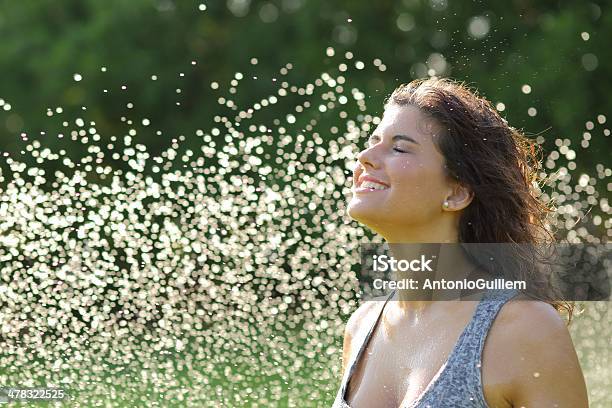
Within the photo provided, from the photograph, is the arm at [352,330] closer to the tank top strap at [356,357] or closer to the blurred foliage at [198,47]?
the tank top strap at [356,357]

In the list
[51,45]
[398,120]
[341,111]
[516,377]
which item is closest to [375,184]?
[398,120]

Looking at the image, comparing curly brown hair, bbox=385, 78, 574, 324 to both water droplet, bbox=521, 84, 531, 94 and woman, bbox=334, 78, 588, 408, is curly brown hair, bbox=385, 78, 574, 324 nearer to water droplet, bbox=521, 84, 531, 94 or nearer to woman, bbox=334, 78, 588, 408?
woman, bbox=334, 78, 588, 408

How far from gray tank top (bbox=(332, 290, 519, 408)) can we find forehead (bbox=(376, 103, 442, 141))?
48 centimetres

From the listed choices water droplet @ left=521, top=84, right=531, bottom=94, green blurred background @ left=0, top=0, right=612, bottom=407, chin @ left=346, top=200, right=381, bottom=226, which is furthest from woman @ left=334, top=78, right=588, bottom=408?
water droplet @ left=521, top=84, right=531, bottom=94

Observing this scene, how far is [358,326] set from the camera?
3039 millimetres

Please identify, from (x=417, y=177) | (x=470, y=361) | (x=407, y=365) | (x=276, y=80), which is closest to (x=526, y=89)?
(x=276, y=80)

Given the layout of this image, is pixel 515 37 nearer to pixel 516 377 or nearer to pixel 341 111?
pixel 341 111

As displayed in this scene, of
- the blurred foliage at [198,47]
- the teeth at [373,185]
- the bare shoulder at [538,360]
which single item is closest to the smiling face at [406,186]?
the teeth at [373,185]

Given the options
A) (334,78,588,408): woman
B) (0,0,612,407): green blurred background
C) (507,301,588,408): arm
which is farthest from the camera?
(0,0,612,407): green blurred background

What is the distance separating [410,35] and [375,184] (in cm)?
894

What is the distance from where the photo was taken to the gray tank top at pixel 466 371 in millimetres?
2443

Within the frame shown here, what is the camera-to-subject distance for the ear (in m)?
2.76

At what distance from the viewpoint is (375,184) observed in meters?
2.73

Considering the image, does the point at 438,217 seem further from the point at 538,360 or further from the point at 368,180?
the point at 538,360
